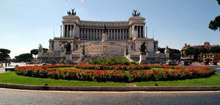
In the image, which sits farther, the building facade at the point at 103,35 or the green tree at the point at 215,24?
the building facade at the point at 103,35

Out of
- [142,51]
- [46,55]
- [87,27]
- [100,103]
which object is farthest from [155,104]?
[87,27]

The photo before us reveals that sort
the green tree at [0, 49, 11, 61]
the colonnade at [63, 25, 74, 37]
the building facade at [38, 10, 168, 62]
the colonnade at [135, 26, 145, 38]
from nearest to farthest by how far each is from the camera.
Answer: the building facade at [38, 10, 168, 62]
the colonnade at [63, 25, 74, 37]
the colonnade at [135, 26, 145, 38]
the green tree at [0, 49, 11, 61]

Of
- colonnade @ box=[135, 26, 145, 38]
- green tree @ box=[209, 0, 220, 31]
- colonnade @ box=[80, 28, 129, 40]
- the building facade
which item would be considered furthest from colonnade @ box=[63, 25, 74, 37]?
green tree @ box=[209, 0, 220, 31]

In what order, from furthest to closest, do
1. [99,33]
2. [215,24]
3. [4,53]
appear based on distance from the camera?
[99,33]
[4,53]
[215,24]

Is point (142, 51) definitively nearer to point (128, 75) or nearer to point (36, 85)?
point (128, 75)

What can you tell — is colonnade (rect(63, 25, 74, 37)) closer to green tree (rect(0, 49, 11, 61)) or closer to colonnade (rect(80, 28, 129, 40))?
colonnade (rect(80, 28, 129, 40))

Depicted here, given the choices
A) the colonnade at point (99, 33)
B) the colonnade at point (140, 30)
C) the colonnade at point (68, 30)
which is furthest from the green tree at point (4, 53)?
the colonnade at point (140, 30)

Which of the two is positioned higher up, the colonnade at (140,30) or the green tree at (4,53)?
the colonnade at (140,30)

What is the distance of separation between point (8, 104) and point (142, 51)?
1371 inches

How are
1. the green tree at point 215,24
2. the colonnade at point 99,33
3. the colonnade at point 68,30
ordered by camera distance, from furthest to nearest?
the colonnade at point 99,33, the colonnade at point 68,30, the green tree at point 215,24

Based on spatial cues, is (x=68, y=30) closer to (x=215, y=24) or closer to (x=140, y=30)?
(x=140, y=30)

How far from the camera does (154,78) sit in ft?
50.4

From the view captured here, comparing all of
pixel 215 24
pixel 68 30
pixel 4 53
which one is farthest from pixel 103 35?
pixel 4 53

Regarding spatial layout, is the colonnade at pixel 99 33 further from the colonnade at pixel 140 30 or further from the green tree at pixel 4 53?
the green tree at pixel 4 53
